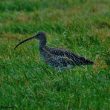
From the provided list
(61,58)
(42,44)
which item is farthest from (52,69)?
(42,44)

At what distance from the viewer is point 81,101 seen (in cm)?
903

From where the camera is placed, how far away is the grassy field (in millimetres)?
9180

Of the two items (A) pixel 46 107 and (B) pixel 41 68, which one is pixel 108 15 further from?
(A) pixel 46 107

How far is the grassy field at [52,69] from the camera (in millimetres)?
9180

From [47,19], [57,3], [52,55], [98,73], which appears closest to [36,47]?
[52,55]

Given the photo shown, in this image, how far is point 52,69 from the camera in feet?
35.8

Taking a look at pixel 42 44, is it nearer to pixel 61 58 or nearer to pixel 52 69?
pixel 61 58

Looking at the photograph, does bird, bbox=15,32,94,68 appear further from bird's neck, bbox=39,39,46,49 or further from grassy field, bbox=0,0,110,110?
bird's neck, bbox=39,39,46,49

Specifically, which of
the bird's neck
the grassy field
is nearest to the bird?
the grassy field

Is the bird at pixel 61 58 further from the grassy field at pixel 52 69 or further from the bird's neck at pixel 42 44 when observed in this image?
the bird's neck at pixel 42 44

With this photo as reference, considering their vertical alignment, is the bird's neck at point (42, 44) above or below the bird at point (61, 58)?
below

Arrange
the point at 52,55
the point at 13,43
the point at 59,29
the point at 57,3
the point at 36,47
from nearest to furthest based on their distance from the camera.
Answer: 1. the point at 52,55
2. the point at 36,47
3. the point at 13,43
4. the point at 59,29
5. the point at 57,3

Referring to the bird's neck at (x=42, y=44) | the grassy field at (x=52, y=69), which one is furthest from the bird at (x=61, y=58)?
the bird's neck at (x=42, y=44)

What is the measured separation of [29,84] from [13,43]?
183 inches
